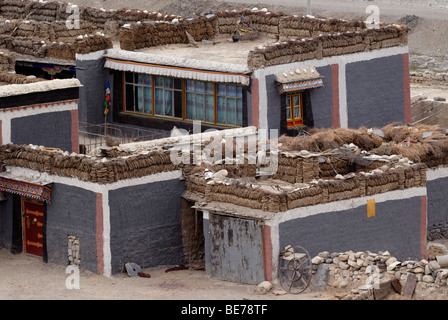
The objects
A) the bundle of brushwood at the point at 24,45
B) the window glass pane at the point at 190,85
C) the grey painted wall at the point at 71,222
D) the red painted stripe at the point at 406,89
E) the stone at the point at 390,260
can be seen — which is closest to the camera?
the stone at the point at 390,260

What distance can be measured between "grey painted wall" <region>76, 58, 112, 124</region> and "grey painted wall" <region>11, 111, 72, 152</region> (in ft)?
21.6

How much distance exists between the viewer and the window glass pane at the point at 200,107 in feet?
154

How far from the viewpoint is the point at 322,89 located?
154 ft

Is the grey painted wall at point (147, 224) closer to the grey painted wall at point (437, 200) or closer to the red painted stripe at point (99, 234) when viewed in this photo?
the red painted stripe at point (99, 234)

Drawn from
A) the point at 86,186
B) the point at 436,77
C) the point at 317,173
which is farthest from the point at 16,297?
the point at 436,77

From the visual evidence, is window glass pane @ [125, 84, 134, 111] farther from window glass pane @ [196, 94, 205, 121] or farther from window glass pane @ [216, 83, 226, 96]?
window glass pane @ [216, 83, 226, 96]

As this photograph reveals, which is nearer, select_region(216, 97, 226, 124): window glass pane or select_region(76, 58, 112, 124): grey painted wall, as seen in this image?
select_region(216, 97, 226, 124): window glass pane

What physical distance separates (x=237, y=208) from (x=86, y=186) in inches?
161

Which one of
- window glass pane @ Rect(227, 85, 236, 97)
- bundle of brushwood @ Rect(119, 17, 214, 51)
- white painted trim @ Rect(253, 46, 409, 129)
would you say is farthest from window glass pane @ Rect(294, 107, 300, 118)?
bundle of brushwood @ Rect(119, 17, 214, 51)

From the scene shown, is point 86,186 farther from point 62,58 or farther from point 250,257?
point 62,58

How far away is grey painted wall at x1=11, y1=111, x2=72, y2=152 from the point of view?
4075 centimetres

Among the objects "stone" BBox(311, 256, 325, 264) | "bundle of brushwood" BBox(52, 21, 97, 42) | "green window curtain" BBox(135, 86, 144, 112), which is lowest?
"stone" BBox(311, 256, 325, 264)

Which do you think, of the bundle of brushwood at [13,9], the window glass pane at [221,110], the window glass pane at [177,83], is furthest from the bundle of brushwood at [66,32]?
the window glass pane at [221,110]

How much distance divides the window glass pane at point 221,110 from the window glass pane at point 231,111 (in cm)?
16
